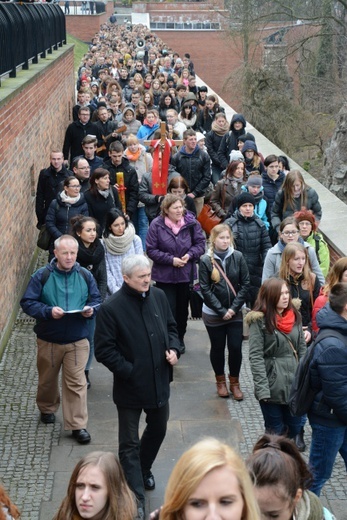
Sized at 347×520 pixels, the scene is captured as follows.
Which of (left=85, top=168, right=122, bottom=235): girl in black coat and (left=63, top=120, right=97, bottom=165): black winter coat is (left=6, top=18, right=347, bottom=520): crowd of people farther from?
(left=63, top=120, right=97, bottom=165): black winter coat

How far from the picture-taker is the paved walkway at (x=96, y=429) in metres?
6.71

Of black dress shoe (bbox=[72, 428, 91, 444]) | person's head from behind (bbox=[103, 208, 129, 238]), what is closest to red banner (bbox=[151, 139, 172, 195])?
person's head from behind (bbox=[103, 208, 129, 238])

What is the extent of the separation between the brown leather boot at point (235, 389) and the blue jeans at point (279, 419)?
139 cm

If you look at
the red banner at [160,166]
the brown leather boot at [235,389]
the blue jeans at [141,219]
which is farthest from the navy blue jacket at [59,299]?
the blue jeans at [141,219]

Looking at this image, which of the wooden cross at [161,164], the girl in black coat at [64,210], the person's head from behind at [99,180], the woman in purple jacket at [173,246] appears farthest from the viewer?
the wooden cross at [161,164]

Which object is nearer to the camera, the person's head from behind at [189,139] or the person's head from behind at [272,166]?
the person's head from behind at [272,166]

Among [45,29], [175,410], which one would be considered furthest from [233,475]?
[45,29]

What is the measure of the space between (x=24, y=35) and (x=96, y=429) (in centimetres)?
757

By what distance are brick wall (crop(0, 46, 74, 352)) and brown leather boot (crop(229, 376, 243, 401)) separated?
2526mm

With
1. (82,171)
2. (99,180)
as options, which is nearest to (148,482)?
(99,180)

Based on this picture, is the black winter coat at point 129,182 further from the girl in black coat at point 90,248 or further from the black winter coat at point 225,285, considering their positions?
the black winter coat at point 225,285

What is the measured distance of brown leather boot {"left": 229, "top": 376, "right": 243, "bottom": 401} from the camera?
8.36m

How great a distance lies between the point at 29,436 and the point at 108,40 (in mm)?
35263

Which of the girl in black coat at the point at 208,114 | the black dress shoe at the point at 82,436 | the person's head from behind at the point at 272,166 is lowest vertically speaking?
the girl in black coat at the point at 208,114
